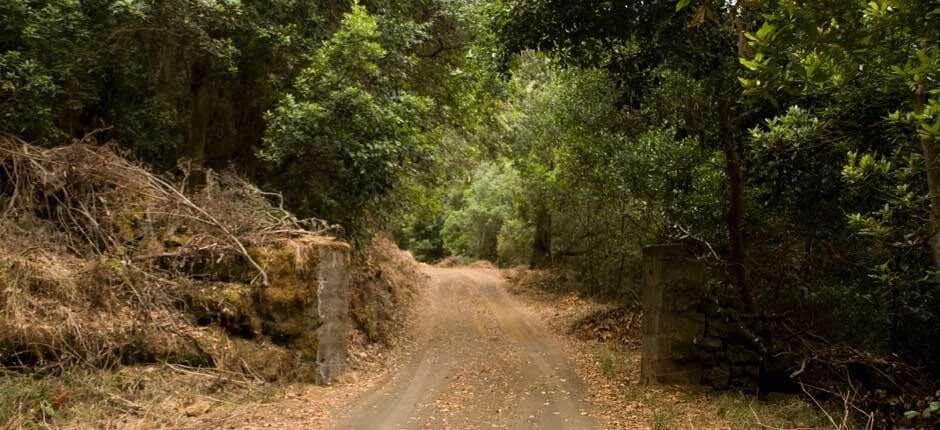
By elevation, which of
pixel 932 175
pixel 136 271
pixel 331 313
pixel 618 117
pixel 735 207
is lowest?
pixel 331 313

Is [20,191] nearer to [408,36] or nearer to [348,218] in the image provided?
[348,218]

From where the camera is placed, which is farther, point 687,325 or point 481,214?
point 481,214

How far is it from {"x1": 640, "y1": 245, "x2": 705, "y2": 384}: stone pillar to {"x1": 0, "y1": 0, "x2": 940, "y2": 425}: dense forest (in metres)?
0.49

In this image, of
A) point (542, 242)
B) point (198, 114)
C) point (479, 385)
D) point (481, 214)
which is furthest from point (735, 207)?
point (481, 214)

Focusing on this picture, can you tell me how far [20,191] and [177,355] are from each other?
3.78 m

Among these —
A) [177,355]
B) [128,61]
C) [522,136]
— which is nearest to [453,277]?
[522,136]

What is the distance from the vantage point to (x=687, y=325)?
372 inches

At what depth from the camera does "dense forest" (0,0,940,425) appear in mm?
5184

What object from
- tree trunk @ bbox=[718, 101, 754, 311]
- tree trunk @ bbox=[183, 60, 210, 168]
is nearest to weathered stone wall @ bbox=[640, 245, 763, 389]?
tree trunk @ bbox=[718, 101, 754, 311]

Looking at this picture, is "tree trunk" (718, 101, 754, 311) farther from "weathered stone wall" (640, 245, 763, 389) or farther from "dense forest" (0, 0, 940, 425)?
"weathered stone wall" (640, 245, 763, 389)

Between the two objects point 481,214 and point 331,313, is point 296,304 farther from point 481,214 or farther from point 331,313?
point 481,214

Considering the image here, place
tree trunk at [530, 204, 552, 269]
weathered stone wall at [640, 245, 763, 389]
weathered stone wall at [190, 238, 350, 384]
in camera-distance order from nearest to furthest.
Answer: weathered stone wall at [190, 238, 350, 384], weathered stone wall at [640, 245, 763, 389], tree trunk at [530, 204, 552, 269]

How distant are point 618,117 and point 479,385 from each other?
6799 mm

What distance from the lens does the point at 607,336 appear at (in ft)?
47.2
